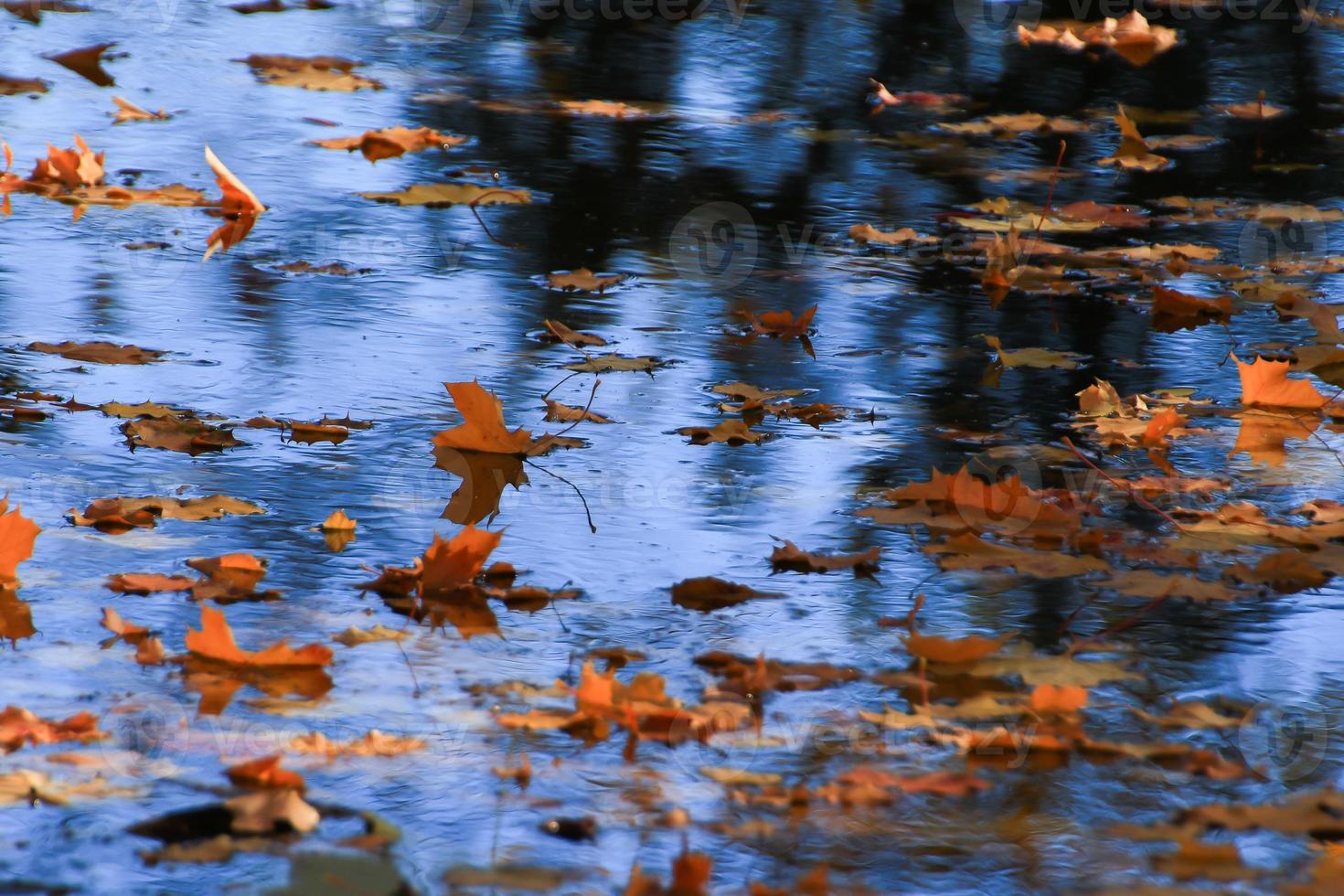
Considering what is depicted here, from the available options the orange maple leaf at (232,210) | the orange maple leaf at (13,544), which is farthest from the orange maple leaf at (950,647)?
the orange maple leaf at (232,210)

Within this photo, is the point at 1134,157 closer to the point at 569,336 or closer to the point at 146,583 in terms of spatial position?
the point at 569,336

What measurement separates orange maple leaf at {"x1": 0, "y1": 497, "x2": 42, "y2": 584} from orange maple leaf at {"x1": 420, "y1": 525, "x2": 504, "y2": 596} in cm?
59

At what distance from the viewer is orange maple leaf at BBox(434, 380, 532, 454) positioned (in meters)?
3.18

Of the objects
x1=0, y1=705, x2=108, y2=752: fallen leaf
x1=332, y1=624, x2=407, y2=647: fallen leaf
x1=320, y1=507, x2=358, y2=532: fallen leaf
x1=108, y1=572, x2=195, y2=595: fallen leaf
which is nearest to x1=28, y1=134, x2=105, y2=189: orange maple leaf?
x1=320, y1=507, x2=358, y2=532: fallen leaf

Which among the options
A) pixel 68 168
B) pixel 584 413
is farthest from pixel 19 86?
pixel 584 413

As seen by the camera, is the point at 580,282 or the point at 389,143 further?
the point at 389,143

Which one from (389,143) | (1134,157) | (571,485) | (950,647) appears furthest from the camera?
(1134,157)

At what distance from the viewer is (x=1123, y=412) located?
354 centimetres

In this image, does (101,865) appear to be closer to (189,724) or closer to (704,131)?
(189,724)

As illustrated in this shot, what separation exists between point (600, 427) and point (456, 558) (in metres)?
0.91

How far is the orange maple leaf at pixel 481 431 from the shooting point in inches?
125

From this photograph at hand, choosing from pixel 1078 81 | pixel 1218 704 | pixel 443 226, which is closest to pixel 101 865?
pixel 1218 704

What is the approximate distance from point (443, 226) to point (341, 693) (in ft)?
9.36

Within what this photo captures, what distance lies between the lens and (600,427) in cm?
341
